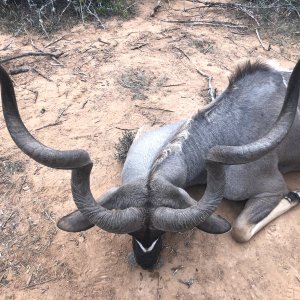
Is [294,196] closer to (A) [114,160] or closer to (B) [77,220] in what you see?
(A) [114,160]

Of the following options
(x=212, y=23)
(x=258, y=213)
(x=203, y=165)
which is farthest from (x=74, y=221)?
(x=212, y=23)

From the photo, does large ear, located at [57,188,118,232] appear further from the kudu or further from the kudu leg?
the kudu leg

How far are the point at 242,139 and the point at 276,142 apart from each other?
4.64ft

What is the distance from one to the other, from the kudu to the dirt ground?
356 mm

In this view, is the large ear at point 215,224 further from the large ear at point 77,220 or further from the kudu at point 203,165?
the large ear at point 77,220

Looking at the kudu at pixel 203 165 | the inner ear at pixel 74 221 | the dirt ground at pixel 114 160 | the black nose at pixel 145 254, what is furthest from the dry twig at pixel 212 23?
the inner ear at pixel 74 221

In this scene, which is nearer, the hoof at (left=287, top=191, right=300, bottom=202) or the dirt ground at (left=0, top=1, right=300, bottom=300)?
the dirt ground at (left=0, top=1, right=300, bottom=300)

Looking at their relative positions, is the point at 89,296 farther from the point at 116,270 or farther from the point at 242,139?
the point at 242,139

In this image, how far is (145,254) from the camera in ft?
14.8

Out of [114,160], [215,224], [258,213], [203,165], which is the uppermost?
[215,224]

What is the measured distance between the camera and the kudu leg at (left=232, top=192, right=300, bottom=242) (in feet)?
16.5

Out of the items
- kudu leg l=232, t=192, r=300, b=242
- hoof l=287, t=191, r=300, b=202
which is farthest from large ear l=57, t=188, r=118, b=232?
hoof l=287, t=191, r=300, b=202

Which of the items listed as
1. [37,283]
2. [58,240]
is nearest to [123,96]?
[58,240]

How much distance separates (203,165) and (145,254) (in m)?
1.42
